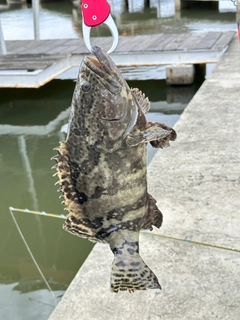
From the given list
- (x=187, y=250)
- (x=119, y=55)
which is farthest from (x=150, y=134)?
(x=119, y=55)

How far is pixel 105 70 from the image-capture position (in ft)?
4.93

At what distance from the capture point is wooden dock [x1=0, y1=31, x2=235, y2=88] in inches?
313

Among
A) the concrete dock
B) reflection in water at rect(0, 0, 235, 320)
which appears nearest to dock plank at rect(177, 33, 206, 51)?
reflection in water at rect(0, 0, 235, 320)

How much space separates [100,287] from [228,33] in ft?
28.4

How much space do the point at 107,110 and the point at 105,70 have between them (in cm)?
17

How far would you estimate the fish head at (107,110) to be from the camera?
1.56 m

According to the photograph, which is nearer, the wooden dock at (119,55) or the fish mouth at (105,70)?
the fish mouth at (105,70)

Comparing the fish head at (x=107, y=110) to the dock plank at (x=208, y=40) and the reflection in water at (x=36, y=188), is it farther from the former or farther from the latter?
the dock plank at (x=208, y=40)

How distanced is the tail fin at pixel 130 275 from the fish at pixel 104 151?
18 cm

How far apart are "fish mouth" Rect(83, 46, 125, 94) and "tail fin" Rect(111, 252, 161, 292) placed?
722mm

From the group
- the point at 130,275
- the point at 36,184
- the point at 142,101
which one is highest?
the point at 142,101

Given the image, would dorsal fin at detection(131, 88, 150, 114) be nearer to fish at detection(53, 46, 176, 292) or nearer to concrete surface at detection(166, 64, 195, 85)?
fish at detection(53, 46, 176, 292)

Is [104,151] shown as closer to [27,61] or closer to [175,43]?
[27,61]

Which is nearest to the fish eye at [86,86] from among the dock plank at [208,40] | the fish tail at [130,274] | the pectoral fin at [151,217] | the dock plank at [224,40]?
the pectoral fin at [151,217]
